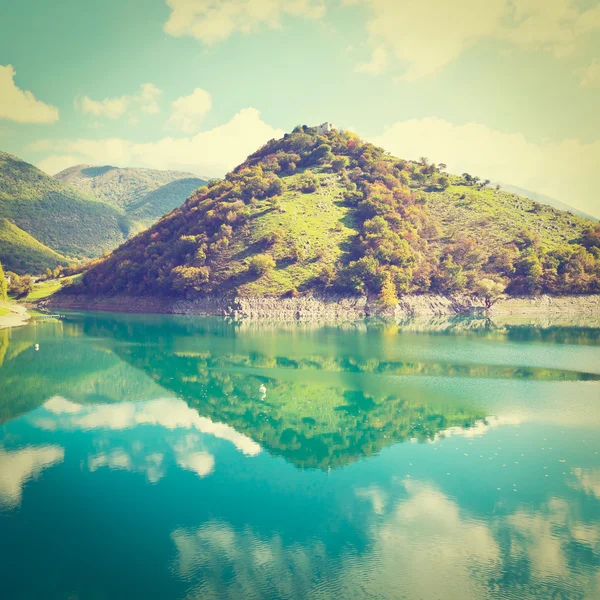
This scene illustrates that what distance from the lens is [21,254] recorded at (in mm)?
185750

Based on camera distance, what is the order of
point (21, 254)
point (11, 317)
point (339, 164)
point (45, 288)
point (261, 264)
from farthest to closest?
point (21, 254), point (45, 288), point (339, 164), point (261, 264), point (11, 317)

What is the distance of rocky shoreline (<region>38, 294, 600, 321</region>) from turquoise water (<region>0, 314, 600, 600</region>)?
47.8 meters

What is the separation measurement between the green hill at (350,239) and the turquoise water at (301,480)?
54.8 meters

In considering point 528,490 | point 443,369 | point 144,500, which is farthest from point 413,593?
point 443,369

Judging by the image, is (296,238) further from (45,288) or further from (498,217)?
(45,288)

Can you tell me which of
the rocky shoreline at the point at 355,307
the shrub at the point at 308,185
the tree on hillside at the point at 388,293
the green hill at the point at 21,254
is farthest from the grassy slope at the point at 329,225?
the green hill at the point at 21,254

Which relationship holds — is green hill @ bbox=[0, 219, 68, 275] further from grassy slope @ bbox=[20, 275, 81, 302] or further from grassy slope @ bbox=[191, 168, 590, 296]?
grassy slope @ bbox=[191, 168, 590, 296]

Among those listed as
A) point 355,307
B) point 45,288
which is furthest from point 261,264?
point 45,288

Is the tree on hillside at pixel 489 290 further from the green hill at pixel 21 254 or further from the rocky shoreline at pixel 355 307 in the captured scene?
the green hill at pixel 21 254

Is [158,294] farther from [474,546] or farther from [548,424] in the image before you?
[474,546]

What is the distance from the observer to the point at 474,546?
17906 mm

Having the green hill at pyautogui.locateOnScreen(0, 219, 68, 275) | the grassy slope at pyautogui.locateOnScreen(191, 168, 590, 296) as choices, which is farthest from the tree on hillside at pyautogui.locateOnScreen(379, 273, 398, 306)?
the green hill at pyautogui.locateOnScreen(0, 219, 68, 275)

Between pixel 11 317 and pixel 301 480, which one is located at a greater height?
pixel 11 317

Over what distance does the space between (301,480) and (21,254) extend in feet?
642
